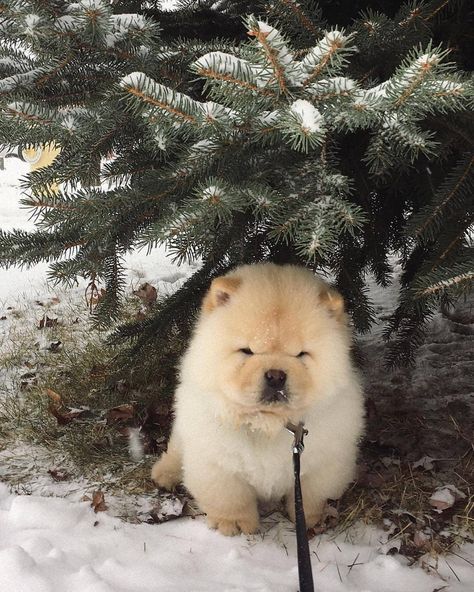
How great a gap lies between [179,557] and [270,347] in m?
0.93

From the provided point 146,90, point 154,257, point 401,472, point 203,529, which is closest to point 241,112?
point 146,90

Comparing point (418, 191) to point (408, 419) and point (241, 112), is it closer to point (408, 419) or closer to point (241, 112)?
point (241, 112)

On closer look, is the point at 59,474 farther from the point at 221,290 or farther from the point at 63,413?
the point at 221,290

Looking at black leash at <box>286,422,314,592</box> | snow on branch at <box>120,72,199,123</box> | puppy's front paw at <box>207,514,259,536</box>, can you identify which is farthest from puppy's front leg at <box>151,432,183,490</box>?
snow on branch at <box>120,72,199,123</box>

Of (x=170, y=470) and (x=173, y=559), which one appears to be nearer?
(x=173, y=559)

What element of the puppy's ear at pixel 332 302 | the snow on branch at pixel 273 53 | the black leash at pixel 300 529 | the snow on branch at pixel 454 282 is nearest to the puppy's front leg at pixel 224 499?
the black leash at pixel 300 529

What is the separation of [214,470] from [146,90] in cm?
144

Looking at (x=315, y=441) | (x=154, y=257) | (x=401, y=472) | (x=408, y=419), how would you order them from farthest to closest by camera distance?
(x=154, y=257)
(x=408, y=419)
(x=401, y=472)
(x=315, y=441)

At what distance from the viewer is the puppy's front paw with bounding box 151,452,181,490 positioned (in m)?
2.53

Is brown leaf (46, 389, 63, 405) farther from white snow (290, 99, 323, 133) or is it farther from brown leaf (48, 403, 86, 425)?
white snow (290, 99, 323, 133)

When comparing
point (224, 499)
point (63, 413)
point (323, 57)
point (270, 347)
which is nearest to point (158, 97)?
point (323, 57)

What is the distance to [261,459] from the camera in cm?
204

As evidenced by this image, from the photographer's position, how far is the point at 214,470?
2.14 m

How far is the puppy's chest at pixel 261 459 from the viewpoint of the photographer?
2.02 metres
